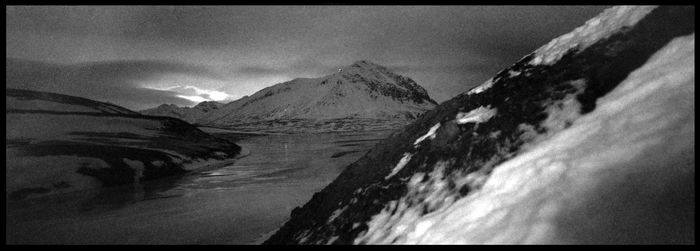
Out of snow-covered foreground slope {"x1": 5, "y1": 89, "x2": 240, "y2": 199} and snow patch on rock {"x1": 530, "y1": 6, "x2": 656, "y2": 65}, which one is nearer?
snow patch on rock {"x1": 530, "y1": 6, "x2": 656, "y2": 65}

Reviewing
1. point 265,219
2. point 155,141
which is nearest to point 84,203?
point 265,219

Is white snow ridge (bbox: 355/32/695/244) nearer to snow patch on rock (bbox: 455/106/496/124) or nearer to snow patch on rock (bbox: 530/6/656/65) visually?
snow patch on rock (bbox: 530/6/656/65)

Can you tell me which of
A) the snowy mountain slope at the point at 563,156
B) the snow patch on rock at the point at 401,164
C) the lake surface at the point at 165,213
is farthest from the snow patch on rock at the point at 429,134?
the lake surface at the point at 165,213

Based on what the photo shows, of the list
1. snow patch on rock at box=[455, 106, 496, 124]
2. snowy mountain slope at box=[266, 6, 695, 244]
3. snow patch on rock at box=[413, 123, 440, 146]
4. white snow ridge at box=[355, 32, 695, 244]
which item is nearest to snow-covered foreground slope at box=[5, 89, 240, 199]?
snow patch on rock at box=[413, 123, 440, 146]

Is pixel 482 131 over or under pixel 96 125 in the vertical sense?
under

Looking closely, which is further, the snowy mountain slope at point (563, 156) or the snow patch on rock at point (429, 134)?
the snow patch on rock at point (429, 134)

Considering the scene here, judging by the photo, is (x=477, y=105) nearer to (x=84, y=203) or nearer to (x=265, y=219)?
(x=265, y=219)

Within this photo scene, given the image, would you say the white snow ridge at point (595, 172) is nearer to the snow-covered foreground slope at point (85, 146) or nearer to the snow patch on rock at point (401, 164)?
the snow patch on rock at point (401, 164)
